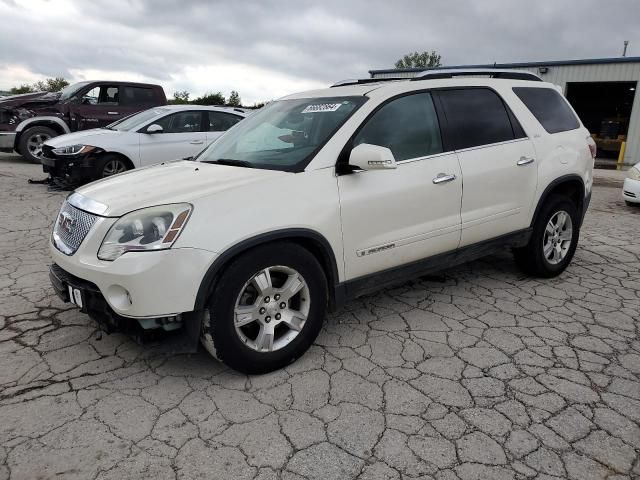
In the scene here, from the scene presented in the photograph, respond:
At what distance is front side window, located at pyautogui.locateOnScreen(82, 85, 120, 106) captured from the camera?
11.5 meters

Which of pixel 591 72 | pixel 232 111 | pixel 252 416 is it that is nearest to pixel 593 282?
pixel 252 416

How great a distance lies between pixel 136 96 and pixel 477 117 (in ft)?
33.1

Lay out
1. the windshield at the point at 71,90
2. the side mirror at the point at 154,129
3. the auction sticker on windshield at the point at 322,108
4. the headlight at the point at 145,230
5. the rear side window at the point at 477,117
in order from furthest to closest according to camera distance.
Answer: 1. the windshield at the point at 71,90
2. the side mirror at the point at 154,129
3. the rear side window at the point at 477,117
4. the auction sticker on windshield at the point at 322,108
5. the headlight at the point at 145,230

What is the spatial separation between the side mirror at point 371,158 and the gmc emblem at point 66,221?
5.83 feet

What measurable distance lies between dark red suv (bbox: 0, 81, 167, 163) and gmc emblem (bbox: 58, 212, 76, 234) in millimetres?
9224

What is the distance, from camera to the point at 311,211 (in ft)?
9.84

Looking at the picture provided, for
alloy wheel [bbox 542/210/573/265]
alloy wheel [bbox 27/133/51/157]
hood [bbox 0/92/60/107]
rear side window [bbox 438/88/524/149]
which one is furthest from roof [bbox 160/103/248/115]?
alloy wheel [bbox 542/210/573/265]

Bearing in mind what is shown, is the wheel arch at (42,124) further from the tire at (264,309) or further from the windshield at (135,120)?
the tire at (264,309)

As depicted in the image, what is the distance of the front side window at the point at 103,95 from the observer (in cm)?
1150

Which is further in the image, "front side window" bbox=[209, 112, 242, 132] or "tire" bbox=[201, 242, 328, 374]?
"front side window" bbox=[209, 112, 242, 132]

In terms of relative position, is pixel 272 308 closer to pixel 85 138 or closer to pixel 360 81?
pixel 360 81

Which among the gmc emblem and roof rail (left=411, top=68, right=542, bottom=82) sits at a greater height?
roof rail (left=411, top=68, right=542, bottom=82)

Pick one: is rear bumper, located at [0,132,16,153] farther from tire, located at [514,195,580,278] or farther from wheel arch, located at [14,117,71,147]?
tire, located at [514,195,580,278]

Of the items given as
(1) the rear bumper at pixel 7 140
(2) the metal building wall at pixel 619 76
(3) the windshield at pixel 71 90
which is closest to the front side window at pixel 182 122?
(3) the windshield at pixel 71 90
